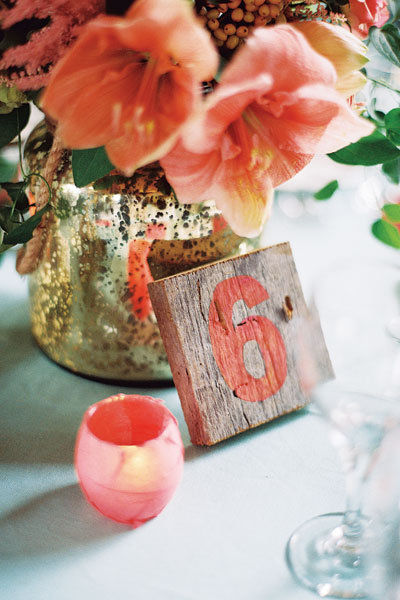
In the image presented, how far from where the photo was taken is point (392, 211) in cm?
50

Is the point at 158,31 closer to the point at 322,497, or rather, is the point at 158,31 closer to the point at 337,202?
the point at 322,497

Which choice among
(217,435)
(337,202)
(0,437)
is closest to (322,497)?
(217,435)

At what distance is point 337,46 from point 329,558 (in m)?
0.26

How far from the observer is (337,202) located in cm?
86

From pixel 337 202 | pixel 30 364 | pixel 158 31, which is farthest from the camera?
pixel 337 202

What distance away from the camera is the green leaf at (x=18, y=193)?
437 millimetres

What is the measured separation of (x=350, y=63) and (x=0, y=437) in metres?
0.32

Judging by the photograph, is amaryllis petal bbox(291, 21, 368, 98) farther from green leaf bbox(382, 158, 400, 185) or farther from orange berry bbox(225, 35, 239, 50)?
green leaf bbox(382, 158, 400, 185)

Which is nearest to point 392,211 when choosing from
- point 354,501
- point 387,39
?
point 387,39

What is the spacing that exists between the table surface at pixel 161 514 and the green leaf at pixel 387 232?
0.10 feet

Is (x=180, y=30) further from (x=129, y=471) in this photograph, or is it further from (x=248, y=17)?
(x=129, y=471)

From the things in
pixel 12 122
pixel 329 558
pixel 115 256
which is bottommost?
pixel 329 558

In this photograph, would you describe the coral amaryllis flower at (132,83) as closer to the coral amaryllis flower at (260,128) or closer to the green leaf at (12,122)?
the coral amaryllis flower at (260,128)

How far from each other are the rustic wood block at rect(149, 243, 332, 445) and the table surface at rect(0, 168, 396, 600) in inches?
0.8
